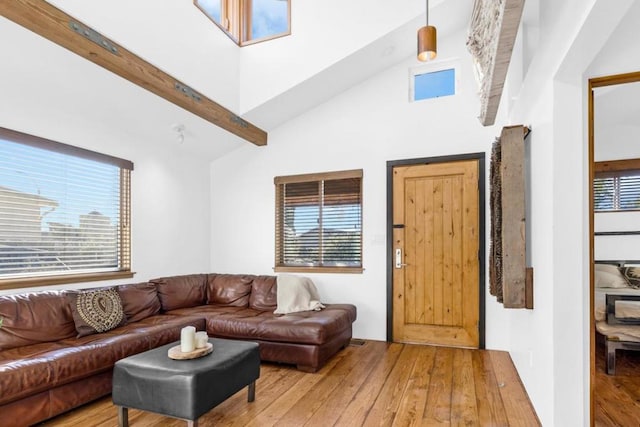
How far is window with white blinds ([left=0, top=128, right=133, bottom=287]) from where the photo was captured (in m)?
3.17

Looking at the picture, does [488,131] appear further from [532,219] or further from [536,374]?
[536,374]

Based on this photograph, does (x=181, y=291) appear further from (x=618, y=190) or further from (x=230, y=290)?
(x=618, y=190)

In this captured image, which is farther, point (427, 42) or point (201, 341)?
point (427, 42)

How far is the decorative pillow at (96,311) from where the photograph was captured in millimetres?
3148

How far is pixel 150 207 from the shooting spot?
4520 mm

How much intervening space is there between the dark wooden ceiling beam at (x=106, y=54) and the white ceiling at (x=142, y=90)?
3.6 inches

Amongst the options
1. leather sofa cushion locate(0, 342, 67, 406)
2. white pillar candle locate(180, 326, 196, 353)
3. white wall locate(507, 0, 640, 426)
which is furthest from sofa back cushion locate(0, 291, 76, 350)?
white wall locate(507, 0, 640, 426)

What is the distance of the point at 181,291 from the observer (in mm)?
4500

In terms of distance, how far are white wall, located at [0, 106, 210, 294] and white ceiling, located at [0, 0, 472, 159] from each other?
0.19 feet

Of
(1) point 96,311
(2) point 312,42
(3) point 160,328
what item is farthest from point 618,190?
(1) point 96,311

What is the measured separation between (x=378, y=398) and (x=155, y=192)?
137 inches

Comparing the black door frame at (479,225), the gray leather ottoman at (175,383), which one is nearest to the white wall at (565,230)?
the black door frame at (479,225)

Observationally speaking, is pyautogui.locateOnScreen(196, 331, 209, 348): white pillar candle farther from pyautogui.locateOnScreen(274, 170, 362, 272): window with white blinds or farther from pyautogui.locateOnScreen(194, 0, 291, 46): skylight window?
pyautogui.locateOnScreen(194, 0, 291, 46): skylight window

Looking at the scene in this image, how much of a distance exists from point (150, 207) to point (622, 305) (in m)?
5.05
